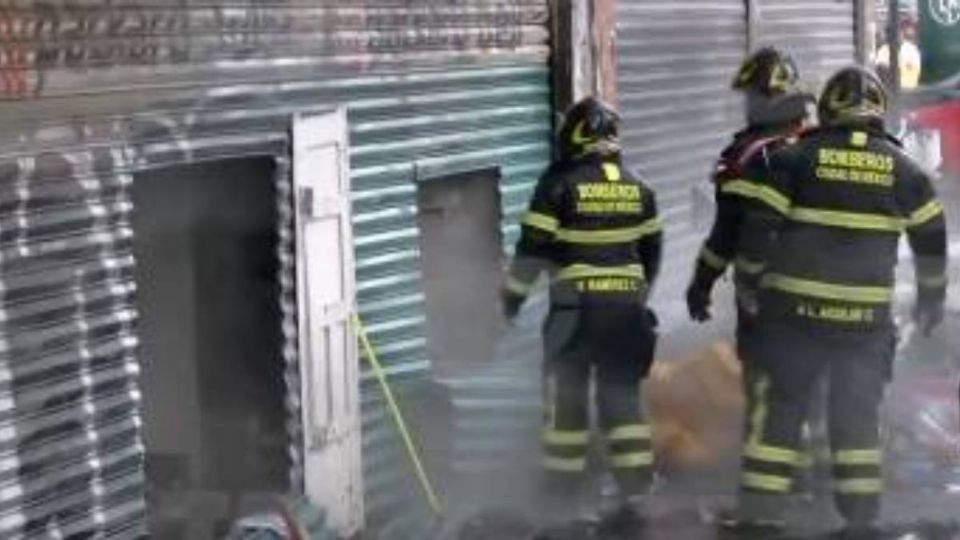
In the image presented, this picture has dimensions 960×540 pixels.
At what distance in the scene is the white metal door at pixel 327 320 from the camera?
7457mm

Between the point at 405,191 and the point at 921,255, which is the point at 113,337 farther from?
the point at 921,255

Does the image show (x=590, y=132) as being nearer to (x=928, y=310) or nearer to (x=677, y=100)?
(x=928, y=310)

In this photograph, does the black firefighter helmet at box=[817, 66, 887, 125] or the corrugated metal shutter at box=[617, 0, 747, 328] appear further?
the corrugated metal shutter at box=[617, 0, 747, 328]

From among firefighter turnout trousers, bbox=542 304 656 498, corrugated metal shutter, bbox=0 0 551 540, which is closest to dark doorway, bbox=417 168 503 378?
corrugated metal shutter, bbox=0 0 551 540

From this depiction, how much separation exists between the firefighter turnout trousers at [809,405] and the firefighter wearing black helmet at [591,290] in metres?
0.55

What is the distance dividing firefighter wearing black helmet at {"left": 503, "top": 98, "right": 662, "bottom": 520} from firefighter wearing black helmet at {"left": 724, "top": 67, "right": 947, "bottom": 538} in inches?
19.8

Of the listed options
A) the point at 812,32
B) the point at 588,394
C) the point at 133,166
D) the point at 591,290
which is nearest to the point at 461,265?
the point at 588,394

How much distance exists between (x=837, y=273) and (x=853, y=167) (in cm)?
41

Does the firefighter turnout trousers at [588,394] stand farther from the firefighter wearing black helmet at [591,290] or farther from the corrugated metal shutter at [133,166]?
the corrugated metal shutter at [133,166]

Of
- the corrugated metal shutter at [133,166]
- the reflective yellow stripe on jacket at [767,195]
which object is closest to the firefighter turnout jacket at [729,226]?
the reflective yellow stripe on jacket at [767,195]

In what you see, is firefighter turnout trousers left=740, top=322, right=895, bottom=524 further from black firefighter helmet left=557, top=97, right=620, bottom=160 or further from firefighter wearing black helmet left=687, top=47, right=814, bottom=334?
black firefighter helmet left=557, top=97, right=620, bottom=160

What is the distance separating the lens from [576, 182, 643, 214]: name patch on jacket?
25.9 feet

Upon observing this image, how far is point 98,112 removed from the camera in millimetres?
6207

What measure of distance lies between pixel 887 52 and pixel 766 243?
12911 mm
